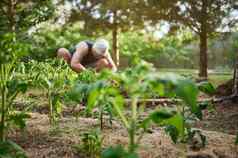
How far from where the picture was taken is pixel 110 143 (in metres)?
2.78

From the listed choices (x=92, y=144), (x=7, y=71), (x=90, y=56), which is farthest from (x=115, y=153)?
(x=90, y=56)

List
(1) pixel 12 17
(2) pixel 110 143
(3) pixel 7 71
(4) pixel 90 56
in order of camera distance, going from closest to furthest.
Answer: (3) pixel 7 71 → (2) pixel 110 143 → (4) pixel 90 56 → (1) pixel 12 17

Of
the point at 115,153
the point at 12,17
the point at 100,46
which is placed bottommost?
the point at 115,153

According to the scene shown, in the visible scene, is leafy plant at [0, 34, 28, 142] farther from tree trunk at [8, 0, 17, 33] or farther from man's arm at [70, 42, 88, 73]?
tree trunk at [8, 0, 17, 33]

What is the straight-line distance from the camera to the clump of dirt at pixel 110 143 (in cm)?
260

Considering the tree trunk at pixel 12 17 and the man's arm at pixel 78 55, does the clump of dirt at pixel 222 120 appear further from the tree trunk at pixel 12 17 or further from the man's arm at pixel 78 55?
the tree trunk at pixel 12 17

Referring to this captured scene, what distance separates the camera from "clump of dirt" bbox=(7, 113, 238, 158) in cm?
260

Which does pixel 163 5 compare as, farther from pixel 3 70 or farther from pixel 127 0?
pixel 3 70

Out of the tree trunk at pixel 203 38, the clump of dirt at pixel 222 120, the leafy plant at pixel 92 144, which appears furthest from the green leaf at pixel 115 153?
the tree trunk at pixel 203 38

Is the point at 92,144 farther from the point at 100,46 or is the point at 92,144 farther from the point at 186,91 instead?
the point at 100,46

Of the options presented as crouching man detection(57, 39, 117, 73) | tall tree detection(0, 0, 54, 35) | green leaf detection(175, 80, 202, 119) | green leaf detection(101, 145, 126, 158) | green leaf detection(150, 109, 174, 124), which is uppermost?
tall tree detection(0, 0, 54, 35)

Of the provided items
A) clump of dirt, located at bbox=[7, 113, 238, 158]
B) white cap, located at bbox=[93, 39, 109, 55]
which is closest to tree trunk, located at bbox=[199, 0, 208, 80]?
white cap, located at bbox=[93, 39, 109, 55]

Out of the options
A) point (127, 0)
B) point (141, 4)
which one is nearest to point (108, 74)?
point (141, 4)

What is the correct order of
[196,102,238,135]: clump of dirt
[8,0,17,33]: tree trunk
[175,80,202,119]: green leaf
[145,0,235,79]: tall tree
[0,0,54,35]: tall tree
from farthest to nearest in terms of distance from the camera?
[145,0,235,79]: tall tree, [8,0,17,33]: tree trunk, [0,0,54,35]: tall tree, [196,102,238,135]: clump of dirt, [175,80,202,119]: green leaf
